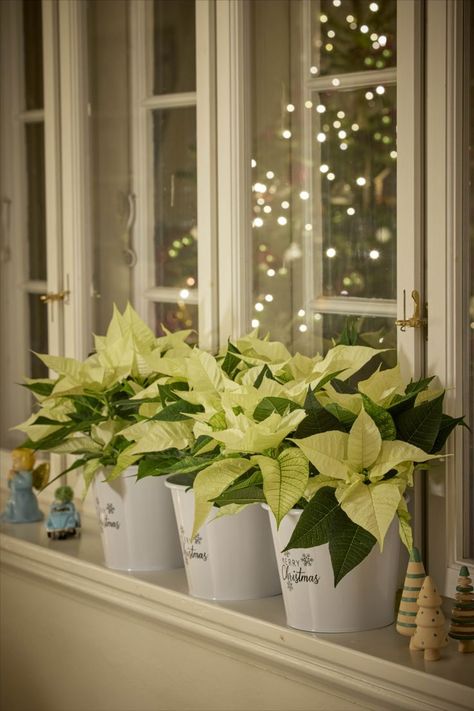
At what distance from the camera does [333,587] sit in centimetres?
148

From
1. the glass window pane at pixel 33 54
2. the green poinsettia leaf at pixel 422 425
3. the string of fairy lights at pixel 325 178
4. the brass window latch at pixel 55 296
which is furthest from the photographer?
the glass window pane at pixel 33 54

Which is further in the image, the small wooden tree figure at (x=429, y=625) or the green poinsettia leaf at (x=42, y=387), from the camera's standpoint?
the green poinsettia leaf at (x=42, y=387)

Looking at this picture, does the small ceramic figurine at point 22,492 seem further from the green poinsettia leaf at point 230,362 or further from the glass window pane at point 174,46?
the glass window pane at point 174,46

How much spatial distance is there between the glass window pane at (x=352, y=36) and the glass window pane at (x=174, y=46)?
0.32 meters

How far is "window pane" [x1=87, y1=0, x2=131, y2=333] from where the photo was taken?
2.20 meters

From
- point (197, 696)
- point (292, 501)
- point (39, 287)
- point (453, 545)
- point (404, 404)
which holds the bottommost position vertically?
point (197, 696)

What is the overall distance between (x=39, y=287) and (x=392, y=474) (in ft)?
4.14

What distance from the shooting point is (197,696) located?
1741 millimetres

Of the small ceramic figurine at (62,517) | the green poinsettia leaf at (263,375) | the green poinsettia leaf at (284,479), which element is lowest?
the small ceramic figurine at (62,517)

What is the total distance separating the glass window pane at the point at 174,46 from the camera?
80.1 inches

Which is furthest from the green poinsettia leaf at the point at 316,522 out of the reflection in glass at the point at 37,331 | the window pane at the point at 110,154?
the reflection in glass at the point at 37,331

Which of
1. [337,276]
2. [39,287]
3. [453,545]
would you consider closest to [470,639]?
[453,545]

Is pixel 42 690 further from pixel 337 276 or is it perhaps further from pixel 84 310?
pixel 337 276

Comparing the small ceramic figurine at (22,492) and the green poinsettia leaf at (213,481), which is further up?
the green poinsettia leaf at (213,481)
